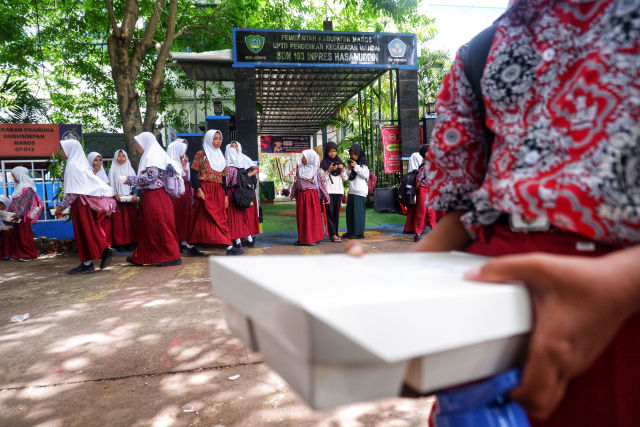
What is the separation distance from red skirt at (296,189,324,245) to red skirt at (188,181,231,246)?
1.41 metres

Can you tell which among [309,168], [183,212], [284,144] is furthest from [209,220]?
[284,144]

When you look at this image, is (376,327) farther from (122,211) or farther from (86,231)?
(122,211)

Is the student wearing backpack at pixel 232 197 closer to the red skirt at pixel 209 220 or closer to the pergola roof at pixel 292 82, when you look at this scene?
the red skirt at pixel 209 220

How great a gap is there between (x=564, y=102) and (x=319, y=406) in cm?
53

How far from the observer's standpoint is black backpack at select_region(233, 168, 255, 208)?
21.1ft

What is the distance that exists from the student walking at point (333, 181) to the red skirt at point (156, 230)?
298 centimetres

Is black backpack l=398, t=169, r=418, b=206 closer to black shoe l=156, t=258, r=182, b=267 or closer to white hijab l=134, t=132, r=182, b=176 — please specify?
white hijab l=134, t=132, r=182, b=176

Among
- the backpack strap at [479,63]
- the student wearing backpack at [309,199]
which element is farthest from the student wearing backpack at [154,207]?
the backpack strap at [479,63]

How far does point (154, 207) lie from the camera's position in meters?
5.36

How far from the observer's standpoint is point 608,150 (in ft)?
1.74

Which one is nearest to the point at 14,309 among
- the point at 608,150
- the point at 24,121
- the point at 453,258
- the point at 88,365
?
the point at 88,365

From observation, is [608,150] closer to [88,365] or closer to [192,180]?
[88,365]

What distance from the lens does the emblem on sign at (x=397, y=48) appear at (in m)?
9.33

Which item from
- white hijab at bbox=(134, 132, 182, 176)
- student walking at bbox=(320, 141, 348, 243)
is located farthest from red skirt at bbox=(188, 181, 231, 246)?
student walking at bbox=(320, 141, 348, 243)
